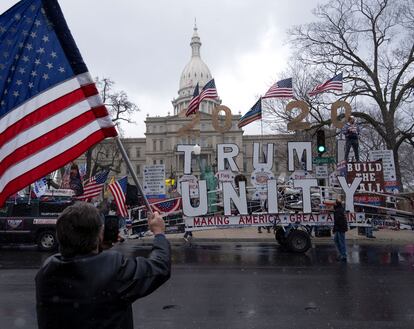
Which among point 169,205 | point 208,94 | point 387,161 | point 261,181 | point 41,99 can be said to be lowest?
point 169,205

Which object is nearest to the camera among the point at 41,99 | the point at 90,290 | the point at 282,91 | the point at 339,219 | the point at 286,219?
the point at 90,290

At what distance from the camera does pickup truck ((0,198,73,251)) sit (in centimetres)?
1502

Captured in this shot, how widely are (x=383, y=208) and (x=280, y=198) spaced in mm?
3274

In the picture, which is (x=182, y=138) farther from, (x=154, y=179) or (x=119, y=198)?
(x=119, y=198)

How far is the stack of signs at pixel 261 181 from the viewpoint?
13969 millimetres

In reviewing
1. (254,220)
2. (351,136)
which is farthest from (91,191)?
(351,136)

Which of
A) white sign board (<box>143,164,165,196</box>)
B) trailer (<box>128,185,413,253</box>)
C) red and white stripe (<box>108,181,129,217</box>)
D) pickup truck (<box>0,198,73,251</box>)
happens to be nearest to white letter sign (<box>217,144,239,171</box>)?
trailer (<box>128,185,413,253</box>)

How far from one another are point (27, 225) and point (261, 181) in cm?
818

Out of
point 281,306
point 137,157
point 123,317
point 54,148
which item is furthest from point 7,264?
point 137,157

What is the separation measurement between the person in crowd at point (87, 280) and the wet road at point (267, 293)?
13.3ft

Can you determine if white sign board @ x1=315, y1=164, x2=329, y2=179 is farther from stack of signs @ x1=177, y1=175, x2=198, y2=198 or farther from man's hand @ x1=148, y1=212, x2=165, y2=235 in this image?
man's hand @ x1=148, y1=212, x2=165, y2=235

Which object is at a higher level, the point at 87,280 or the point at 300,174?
the point at 300,174

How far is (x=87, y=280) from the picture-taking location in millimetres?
2254

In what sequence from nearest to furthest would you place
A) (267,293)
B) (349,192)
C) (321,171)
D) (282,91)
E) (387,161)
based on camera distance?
(267,293)
(349,192)
(321,171)
(282,91)
(387,161)
